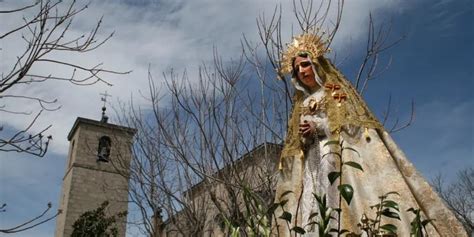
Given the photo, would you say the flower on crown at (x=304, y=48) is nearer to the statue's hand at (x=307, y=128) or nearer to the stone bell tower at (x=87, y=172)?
the statue's hand at (x=307, y=128)

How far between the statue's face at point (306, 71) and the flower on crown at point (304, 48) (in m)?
0.08

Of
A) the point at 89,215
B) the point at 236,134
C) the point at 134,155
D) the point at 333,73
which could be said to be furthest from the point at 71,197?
the point at 333,73

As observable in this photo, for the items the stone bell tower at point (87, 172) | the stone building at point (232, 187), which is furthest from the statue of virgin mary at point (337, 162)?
the stone bell tower at point (87, 172)

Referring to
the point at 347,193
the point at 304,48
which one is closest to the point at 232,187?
the point at 304,48

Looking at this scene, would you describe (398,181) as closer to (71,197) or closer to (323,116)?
(323,116)

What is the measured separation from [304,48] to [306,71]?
243 millimetres

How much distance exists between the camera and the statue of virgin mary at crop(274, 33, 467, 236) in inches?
144

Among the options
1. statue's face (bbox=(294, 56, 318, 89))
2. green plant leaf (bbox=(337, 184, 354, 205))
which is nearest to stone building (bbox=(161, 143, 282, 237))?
statue's face (bbox=(294, 56, 318, 89))

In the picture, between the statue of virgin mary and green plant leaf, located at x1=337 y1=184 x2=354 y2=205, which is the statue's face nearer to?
the statue of virgin mary

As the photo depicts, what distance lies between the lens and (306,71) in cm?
468

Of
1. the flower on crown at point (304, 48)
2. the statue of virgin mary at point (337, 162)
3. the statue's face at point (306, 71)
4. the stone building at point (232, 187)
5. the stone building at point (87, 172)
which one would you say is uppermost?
the stone building at point (87, 172)

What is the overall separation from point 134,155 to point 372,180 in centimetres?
772

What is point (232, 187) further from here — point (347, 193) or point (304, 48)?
point (347, 193)

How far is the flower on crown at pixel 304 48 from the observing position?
4.76 meters
